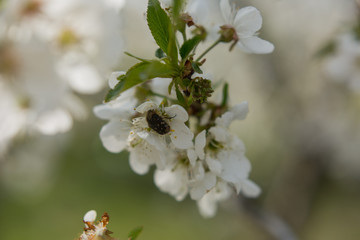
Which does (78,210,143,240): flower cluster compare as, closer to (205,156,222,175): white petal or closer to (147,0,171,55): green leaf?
(205,156,222,175): white petal

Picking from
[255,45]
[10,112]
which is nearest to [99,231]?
[255,45]

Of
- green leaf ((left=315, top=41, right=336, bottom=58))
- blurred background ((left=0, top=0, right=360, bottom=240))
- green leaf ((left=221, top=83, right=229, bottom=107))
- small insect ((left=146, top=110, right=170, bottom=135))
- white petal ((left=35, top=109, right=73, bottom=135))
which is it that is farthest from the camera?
blurred background ((left=0, top=0, right=360, bottom=240))

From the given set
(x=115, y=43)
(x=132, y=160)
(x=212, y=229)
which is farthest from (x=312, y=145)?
(x=132, y=160)

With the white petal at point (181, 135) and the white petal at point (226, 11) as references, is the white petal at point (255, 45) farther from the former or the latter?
the white petal at point (181, 135)

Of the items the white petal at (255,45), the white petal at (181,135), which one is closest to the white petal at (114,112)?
the white petal at (181,135)

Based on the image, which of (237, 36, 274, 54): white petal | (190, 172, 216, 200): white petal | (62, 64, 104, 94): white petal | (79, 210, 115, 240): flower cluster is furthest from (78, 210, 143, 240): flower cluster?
(62, 64, 104, 94): white petal

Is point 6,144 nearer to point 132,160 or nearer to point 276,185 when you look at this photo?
point 132,160

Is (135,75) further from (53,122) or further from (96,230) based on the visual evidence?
(53,122)
